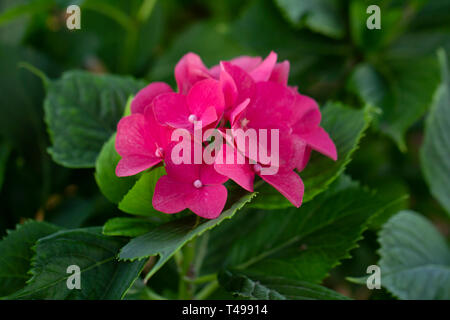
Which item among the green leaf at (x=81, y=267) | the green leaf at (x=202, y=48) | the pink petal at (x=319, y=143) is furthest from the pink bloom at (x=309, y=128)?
the green leaf at (x=202, y=48)

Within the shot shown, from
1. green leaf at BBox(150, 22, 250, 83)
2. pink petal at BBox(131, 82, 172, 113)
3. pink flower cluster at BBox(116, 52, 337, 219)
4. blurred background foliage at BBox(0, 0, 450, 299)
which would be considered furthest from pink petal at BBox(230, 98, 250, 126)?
green leaf at BBox(150, 22, 250, 83)

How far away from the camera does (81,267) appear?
1.69 ft

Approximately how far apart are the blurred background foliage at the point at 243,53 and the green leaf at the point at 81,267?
0.66 feet

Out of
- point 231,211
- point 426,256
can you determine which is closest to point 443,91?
point 426,256

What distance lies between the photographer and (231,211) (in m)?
0.43

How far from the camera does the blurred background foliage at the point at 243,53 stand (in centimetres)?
79

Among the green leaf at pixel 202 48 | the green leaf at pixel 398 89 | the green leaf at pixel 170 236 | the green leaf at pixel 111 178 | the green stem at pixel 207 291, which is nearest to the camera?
Answer: the green leaf at pixel 170 236

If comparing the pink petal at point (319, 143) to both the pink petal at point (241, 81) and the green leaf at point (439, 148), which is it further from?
the green leaf at point (439, 148)

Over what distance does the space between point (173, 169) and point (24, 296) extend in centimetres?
22

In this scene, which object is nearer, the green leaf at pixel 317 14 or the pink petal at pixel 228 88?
the pink petal at pixel 228 88

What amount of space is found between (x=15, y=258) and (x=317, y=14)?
0.68m

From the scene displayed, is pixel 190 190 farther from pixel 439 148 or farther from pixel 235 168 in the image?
pixel 439 148

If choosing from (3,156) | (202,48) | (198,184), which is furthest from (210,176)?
(202,48)

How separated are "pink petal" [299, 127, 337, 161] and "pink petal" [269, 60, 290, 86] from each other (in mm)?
67
